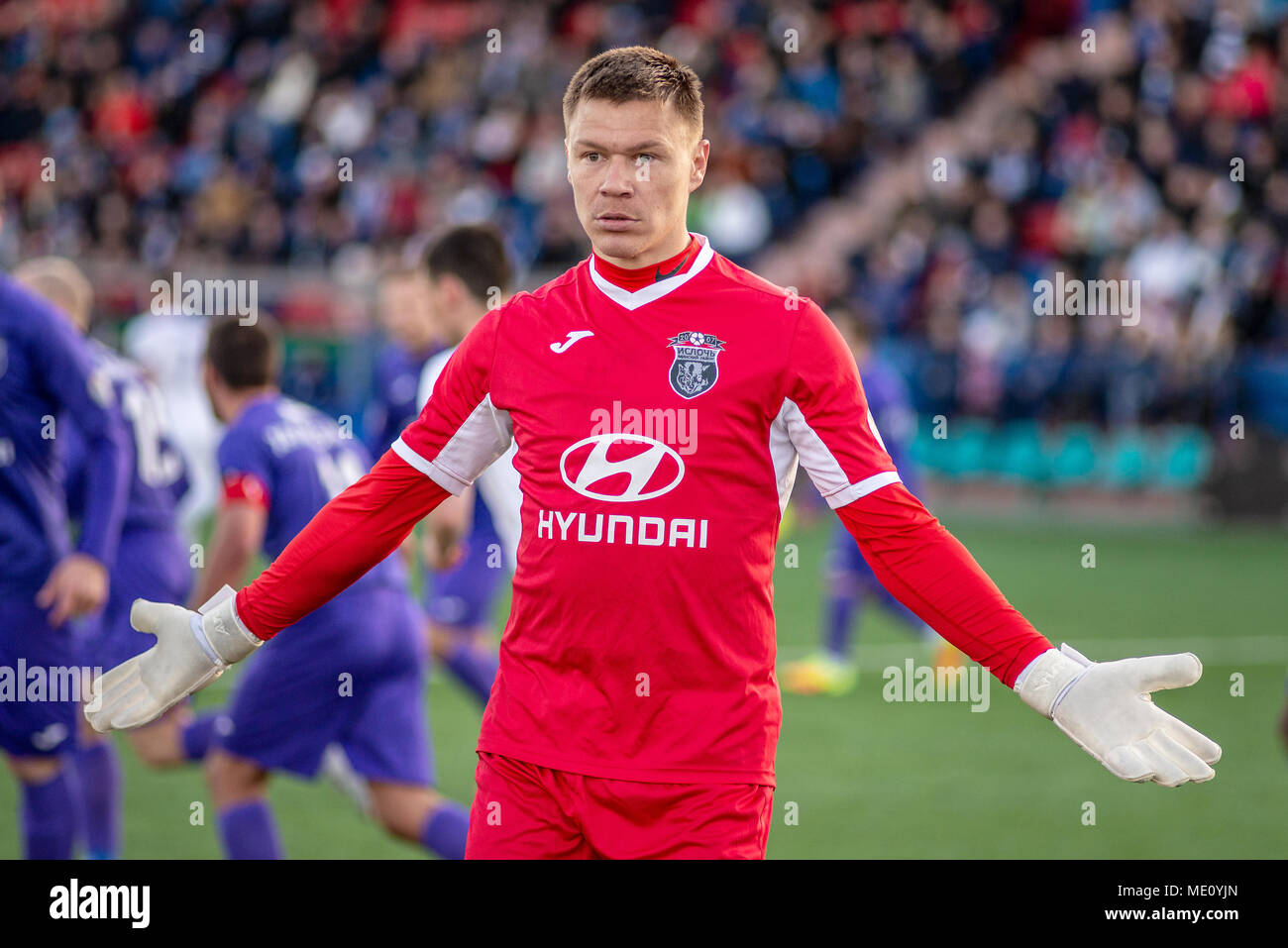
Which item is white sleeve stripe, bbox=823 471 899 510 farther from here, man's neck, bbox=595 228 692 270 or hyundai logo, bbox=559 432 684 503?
man's neck, bbox=595 228 692 270

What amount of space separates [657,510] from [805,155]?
22278mm

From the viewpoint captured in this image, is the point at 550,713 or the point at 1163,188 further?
the point at 1163,188

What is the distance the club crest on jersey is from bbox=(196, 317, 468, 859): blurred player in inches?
87.7

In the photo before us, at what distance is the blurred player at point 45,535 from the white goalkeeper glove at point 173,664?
1.86 meters

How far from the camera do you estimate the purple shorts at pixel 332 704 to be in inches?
208

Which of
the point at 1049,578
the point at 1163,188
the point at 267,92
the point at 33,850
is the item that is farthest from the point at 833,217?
the point at 33,850

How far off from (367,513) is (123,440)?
2.40m

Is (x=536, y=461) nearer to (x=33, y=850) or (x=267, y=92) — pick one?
(x=33, y=850)

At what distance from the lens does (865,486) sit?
10.5ft

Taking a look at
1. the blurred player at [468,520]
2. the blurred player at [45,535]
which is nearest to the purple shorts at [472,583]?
the blurred player at [468,520]

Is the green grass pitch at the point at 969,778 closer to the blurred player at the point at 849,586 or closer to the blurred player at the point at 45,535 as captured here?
the blurred player at the point at 849,586

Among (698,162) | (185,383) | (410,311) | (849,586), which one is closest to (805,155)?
(185,383)

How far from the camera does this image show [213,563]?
17.6 ft

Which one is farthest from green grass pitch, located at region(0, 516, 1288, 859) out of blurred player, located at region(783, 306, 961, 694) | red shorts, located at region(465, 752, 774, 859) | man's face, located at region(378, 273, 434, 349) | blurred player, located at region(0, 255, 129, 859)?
red shorts, located at region(465, 752, 774, 859)
